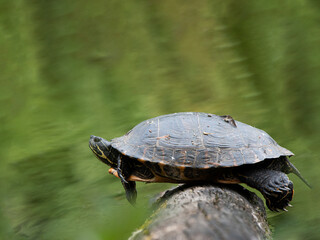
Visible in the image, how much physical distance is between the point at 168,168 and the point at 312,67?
3.87 metres

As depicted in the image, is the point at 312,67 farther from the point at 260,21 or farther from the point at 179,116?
the point at 179,116

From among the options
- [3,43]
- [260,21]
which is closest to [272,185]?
[260,21]

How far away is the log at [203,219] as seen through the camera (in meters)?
1.45

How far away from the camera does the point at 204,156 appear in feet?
8.13

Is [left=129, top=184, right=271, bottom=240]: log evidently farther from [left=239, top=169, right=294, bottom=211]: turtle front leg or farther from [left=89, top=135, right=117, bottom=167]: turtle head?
[left=89, top=135, right=117, bottom=167]: turtle head

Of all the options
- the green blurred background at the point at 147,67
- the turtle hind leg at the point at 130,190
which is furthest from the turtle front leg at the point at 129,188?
the green blurred background at the point at 147,67

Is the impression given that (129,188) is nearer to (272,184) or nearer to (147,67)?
(272,184)

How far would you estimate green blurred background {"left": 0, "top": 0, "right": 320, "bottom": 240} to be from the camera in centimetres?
517

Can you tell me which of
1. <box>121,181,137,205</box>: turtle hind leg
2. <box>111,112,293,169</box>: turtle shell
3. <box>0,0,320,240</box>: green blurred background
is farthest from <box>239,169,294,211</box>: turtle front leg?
<box>0,0,320,240</box>: green blurred background

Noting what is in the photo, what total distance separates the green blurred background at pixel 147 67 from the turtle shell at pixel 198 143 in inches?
95.4

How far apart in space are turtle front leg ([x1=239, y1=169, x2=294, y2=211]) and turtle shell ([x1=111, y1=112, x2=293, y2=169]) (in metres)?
0.13

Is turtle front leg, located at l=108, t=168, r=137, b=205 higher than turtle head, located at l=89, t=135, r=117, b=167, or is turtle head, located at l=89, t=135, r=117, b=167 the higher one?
turtle head, located at l=89, t=135, r=117, b=167

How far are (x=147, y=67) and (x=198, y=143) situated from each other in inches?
120

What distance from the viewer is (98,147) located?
10.0 ft
